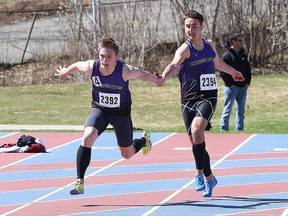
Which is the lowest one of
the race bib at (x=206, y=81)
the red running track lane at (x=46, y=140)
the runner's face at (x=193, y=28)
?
the red running track lane at (x=46, y=140)

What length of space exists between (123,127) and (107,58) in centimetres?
85

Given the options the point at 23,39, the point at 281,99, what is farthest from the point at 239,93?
the point at 23,39

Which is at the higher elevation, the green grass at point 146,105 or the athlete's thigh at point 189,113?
the athlete's thigh at point 189,113

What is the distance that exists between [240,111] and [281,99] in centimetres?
Result: 652

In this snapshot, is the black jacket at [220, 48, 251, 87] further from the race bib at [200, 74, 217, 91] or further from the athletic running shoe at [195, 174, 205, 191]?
the athletic running shoe at [195, 174, 205, 191]

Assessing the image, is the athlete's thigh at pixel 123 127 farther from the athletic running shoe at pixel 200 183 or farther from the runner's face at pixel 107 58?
the athletic running shoe at pixel 200 183

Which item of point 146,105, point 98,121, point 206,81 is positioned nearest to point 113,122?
point 98,121

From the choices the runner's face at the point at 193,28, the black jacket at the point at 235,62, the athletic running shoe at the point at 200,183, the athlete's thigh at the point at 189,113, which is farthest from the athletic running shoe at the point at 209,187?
the black jacket at the point at 235,62

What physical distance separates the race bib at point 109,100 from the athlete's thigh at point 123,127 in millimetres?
152

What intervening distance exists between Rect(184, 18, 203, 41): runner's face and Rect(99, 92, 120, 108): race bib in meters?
1.16

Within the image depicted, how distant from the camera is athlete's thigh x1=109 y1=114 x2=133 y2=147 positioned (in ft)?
35.3

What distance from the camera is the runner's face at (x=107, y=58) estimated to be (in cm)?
1052

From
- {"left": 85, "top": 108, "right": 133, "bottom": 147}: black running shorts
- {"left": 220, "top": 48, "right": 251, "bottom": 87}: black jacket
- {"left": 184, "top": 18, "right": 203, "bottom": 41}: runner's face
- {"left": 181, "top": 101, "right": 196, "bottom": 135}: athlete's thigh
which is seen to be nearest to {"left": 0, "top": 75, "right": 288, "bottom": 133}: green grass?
{"left": 220, "top": 48, "right": 251, "bottom": 87}: black jacket

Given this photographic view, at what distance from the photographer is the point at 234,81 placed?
1817 centimetres
